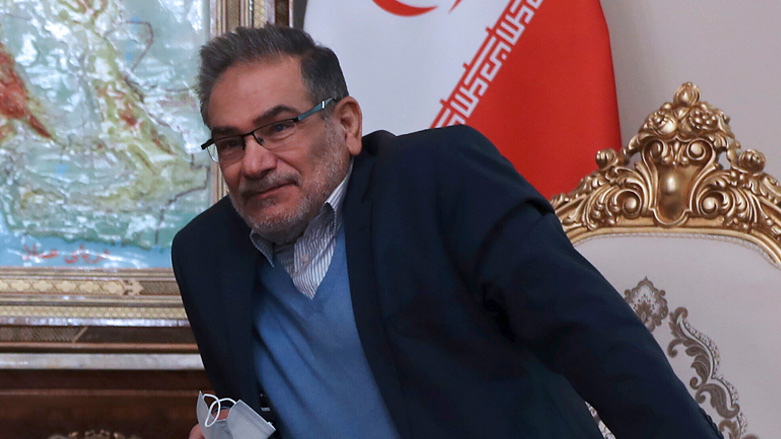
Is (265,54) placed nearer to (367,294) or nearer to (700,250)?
(367,294)

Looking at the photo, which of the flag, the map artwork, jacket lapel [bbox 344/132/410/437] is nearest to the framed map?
the map artwork

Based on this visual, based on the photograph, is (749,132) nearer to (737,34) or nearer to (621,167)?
(737,34)

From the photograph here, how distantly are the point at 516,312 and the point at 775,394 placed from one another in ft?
1.59

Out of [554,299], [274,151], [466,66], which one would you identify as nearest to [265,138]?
[274,151]

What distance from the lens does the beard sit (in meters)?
1.21

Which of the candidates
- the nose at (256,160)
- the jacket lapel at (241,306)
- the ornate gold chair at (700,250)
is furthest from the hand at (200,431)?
the ornate gold chair at (700,250)

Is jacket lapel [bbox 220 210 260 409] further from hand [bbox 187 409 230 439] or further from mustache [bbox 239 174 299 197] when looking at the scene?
mustache [bbox 239 174 299 197]

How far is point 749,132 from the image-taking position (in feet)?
6.27

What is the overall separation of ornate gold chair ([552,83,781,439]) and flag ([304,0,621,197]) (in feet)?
1.64

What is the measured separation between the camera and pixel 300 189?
48.1 inches

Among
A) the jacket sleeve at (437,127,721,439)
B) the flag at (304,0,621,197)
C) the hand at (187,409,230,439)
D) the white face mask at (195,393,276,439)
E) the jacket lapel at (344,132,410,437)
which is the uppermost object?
the flag at (304,0,621,197)

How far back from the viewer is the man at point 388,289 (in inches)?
36.2

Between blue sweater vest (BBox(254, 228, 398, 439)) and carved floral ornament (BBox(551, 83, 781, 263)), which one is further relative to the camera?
carved floral ornament (BBox(551, 83, 781, 263))

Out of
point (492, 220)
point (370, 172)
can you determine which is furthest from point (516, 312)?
point (370, 172)
